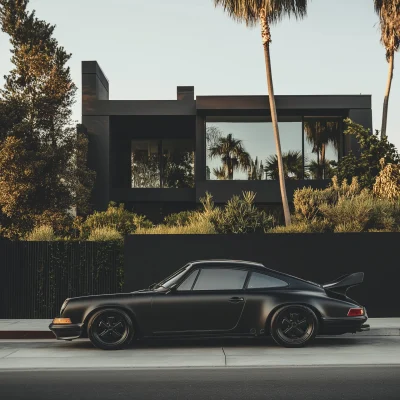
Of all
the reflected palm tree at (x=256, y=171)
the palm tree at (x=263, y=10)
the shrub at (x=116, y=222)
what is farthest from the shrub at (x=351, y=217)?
the reflected palm tree at (x=256, y=171)

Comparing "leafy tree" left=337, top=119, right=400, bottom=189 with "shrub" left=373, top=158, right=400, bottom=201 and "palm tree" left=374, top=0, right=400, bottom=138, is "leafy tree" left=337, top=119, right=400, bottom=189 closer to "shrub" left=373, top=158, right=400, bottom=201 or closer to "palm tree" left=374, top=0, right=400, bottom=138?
"shrub" left=373, top=158, right=400, bottom=201

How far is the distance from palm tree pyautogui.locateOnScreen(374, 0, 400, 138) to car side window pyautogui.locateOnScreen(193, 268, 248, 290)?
1997cm

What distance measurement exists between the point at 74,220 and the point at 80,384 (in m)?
17.9

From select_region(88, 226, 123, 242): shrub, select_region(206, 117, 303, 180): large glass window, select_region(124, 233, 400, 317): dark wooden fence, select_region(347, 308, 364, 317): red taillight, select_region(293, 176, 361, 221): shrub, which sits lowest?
select_region(347, 308, 364, 317): red taillight

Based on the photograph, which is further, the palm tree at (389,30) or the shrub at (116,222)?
the palm tree at (389,30)

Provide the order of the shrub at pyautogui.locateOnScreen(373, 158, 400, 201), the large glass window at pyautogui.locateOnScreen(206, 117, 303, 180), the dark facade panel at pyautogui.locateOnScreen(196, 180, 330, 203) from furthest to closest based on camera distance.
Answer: the large glass window at pyautogui.locateOnScreen(206, 117, 303, 180) → the dark facade panel at pyautogui.locateOnScreen(196, 180, 330, 203) → the shrub at pyautogui.locateOnScreen(373, 158, 400, 201)

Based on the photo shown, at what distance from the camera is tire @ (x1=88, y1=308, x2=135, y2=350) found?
11.8m

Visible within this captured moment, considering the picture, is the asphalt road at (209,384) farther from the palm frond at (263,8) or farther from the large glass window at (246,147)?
the large glass window at (246,147)

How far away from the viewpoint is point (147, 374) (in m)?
9.50

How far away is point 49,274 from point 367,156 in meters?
14.4

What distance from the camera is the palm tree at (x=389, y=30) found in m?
30.8

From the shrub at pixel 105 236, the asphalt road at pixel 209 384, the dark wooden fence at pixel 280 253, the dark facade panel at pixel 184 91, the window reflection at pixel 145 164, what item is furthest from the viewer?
the dark facade panel at pixel 184 91

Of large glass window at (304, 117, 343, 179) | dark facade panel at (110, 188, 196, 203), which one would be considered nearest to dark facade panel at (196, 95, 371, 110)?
large glass window at (304, 117, 343, 179)

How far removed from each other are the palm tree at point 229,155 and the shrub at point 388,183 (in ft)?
23.1
